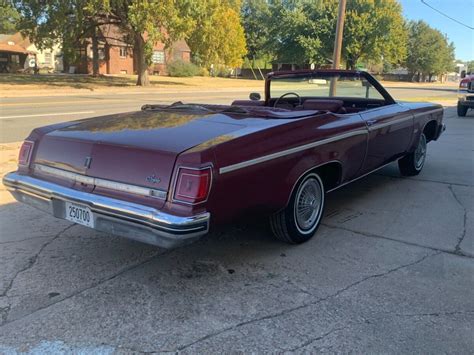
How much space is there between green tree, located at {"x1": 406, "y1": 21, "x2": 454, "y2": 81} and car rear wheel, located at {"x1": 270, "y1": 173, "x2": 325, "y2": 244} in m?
80.5

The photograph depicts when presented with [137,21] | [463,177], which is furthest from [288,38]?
[463,177]

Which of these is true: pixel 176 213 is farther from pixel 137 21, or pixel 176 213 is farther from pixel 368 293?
pixel 137 21

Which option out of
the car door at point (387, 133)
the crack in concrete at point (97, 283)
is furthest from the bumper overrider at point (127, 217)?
the car door at point (387, 133)

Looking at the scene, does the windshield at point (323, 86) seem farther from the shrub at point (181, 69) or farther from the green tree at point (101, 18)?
the shrub at point (181, 69)

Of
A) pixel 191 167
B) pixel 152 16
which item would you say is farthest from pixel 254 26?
pixel 191 167

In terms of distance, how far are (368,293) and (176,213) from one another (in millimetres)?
1482

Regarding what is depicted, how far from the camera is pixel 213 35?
105 feet

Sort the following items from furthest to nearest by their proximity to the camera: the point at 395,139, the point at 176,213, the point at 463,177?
1. the point at 463,177
2. the point at 395,139
3. the point at 176,213

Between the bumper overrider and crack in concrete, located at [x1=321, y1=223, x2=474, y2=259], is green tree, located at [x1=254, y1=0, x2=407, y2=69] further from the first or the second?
the bumper overrider

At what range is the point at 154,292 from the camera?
3309mm

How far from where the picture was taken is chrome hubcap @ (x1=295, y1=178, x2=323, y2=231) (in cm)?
410

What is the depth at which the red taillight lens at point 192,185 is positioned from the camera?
2961 millimetres

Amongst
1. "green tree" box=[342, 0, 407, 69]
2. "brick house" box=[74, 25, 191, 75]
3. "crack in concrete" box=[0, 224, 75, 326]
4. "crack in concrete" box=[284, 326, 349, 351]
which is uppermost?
"green tree" box=[342, 0, 407, 69]

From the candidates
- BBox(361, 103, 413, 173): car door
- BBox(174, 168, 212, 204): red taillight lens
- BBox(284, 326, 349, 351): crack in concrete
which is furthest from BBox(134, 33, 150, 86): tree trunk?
BBox(284, 326, 349, 351): crack in concrete
